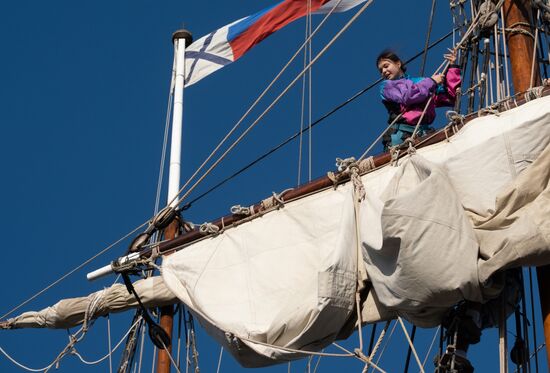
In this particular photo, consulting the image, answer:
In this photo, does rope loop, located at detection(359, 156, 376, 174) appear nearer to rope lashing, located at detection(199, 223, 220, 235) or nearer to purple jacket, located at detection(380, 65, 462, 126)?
purple jacket, located at detection(380, 65, 462, 126)

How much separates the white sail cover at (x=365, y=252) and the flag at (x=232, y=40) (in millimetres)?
4009

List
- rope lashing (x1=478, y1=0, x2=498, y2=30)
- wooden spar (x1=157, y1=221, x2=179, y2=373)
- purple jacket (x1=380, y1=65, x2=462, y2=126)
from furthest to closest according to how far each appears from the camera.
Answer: wooden spar (x1=157, y1=221, x2=179, y2=373), rope lashing (x1=478, y1=0, x2=498, y2=30), purple jacket (x1=380, y1=65, x2=462, y2=126)

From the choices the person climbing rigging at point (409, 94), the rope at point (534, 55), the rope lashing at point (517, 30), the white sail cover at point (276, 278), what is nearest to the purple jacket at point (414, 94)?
the person climbing rigging at point (409, 94)

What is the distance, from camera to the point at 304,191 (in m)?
13.1

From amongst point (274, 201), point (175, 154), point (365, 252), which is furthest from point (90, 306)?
point (365, 252)

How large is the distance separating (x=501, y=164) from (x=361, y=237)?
1.15 meters

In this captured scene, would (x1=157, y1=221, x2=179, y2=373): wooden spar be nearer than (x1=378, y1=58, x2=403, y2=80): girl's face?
No

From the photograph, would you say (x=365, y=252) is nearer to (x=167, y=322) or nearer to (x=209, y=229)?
(x=209, y=229)

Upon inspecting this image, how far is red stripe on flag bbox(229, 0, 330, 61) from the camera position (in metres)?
16.5

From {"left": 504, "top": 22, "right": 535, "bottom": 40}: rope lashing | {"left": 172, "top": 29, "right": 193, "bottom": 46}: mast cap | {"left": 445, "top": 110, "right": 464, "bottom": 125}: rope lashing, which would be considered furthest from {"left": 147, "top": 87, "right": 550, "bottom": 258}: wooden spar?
{"left": 172, "top": 29, "right": 193, "bottom": 46}: mast cap

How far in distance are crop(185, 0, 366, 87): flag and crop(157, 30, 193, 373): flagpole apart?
129mm

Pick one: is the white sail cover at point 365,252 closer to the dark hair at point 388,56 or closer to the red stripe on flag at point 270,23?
the dark hair at point 388,56

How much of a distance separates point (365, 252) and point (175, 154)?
17.1 ft

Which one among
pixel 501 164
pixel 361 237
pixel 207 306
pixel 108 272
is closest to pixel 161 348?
pixel 108 272
